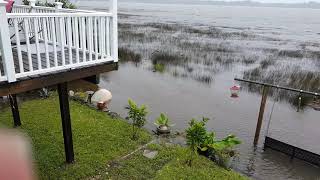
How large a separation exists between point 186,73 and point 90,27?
49.7 feet

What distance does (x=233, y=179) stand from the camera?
7332mm

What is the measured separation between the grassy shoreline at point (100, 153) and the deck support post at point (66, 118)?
1.00 ft

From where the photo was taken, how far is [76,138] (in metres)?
8.62

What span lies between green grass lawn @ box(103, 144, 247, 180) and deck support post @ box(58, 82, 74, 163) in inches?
39.9

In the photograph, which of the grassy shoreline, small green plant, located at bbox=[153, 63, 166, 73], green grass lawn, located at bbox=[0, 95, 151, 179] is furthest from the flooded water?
green grass lawn, located at bbox=[0, 95, 151, 179]

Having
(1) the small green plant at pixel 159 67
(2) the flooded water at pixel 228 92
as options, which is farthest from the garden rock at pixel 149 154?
(1) the small green plant at pixel 159 67

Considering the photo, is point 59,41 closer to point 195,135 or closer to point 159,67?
point 195,135

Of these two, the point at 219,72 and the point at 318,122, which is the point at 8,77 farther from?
the point at 219,72

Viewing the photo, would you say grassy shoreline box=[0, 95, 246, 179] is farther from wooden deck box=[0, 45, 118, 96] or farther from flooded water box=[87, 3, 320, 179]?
flooded water box=[87, 3, 320, 179]

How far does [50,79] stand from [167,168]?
3.73 meters

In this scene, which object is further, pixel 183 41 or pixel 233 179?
pixel 183 41

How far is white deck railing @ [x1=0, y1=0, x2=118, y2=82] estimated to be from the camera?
4.50 meters

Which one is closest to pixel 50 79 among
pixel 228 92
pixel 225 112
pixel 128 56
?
pixel 225 112

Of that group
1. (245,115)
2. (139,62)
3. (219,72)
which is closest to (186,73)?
(219,72)
